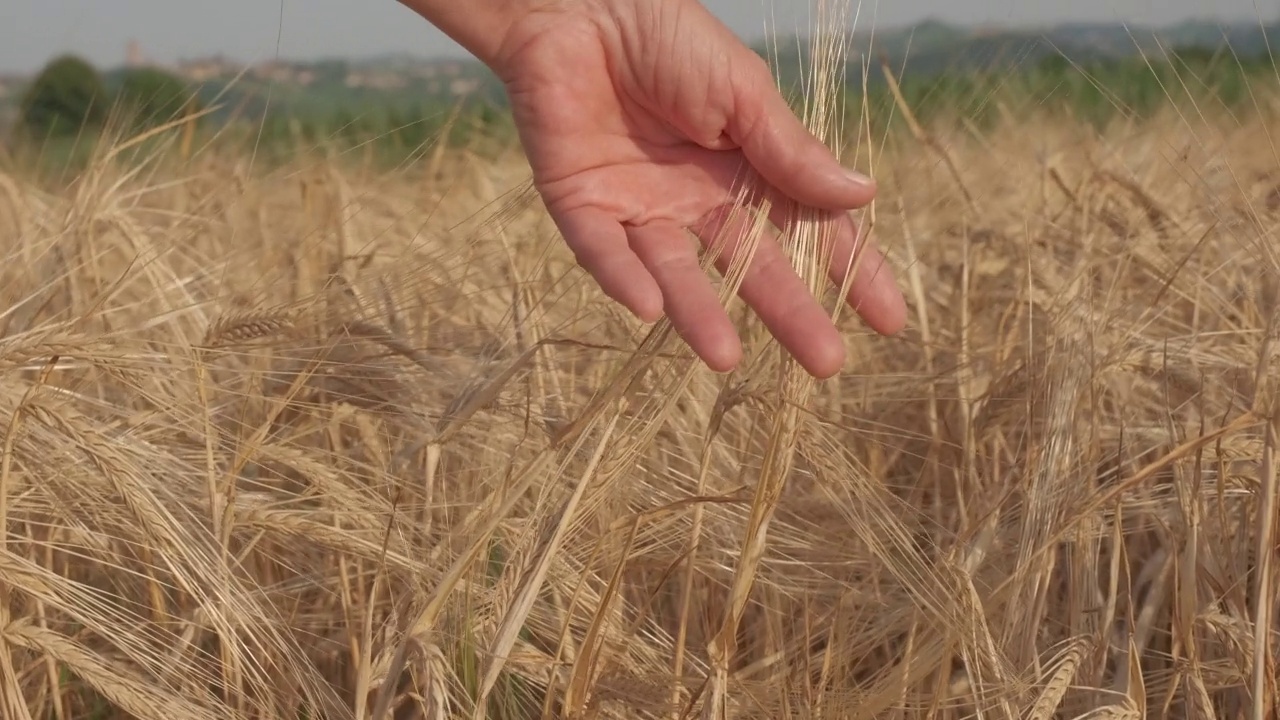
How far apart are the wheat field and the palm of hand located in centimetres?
6

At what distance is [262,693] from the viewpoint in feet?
4.00

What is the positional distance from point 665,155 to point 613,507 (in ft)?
1.33

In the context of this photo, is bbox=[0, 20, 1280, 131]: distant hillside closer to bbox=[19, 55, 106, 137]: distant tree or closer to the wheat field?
the wheat field

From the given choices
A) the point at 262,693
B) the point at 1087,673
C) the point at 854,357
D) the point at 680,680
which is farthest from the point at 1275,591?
the point at 262,693

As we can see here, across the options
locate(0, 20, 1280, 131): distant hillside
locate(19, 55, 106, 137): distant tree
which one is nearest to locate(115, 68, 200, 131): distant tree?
locate(0, 20, 1280, 131): distant hillside

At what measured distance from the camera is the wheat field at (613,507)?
1.02m

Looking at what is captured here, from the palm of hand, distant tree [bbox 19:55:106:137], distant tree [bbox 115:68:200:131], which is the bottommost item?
distant tree [bbox 19:55:106:137]

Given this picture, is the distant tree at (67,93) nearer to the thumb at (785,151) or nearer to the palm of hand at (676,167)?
the palm of hand at (676,167)

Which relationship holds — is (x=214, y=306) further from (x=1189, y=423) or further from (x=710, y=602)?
(x=1189, y=423)

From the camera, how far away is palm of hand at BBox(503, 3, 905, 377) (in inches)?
44.0

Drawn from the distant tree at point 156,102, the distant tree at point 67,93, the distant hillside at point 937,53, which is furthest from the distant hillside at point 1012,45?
the distant tree at point 67,93

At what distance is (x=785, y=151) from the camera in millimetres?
1161

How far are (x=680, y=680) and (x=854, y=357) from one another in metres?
0.87

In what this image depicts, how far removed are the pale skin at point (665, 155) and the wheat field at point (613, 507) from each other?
0.06 m
